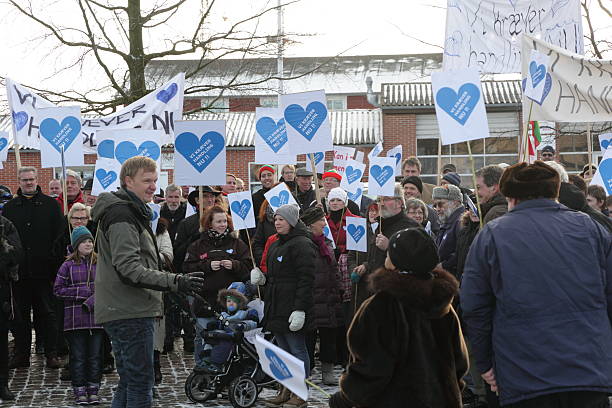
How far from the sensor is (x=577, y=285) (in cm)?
422

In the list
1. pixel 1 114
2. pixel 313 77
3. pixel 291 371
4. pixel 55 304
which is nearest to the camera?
pixel 291 371

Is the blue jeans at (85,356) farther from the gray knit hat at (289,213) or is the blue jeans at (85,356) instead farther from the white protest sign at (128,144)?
the white protest sign at (128,144)

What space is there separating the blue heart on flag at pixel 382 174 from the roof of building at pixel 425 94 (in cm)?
2155

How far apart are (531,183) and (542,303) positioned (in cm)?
63

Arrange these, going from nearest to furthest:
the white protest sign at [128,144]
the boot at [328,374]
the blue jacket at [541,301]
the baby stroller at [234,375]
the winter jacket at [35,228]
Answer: the blue jacket at [541,301] < the baby stroller at [234,375] < the boot at [328,374] < the winter jacket at [35,228] < the white protest sign at [128,144]

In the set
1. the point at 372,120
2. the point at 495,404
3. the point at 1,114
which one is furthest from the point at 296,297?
the point at 372,120

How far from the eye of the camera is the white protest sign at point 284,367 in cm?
367

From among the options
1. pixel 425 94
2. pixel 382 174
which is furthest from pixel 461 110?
pixel 425 94

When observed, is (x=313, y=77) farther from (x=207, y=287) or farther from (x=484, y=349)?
(x=484, y=349)

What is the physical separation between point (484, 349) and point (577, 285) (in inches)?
22.3

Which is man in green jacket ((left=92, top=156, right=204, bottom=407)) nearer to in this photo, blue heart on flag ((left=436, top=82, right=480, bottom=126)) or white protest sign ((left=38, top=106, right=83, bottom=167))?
blue heart on flag ((left=436, top=82, right=480, bottom=126))

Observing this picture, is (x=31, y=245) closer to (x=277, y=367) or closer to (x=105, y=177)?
(x=105, y=177)

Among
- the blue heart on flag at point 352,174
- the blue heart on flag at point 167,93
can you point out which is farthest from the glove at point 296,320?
the blue heart on flag at point 167,93

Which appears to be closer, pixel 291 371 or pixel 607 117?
pixel 291 371
